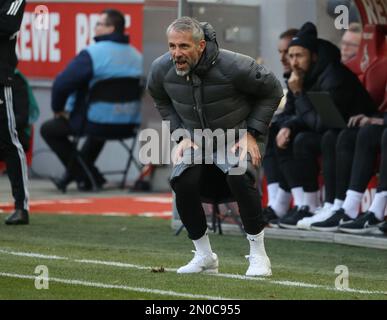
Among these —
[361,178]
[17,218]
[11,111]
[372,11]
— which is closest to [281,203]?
[361,178]

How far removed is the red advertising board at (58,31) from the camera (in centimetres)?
1827

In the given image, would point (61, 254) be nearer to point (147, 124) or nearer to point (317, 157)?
point (317, 157)

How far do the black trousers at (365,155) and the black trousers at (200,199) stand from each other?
→ 9.39ft

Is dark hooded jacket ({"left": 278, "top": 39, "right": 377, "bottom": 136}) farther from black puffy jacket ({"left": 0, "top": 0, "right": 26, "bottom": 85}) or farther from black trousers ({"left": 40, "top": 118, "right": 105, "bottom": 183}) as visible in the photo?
black trousers ({"left": 40, "top": 118, "right": 105, "bottom": 183})

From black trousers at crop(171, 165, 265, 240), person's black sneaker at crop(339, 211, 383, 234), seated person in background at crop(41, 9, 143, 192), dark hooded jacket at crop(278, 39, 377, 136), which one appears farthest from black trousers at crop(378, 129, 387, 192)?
seated person in background at crop(41, 9, 143, 192)

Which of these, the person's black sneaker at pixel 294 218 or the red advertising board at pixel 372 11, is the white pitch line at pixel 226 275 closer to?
the person's black sneaker at pixel 294 218

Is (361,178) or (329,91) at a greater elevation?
(329,91)

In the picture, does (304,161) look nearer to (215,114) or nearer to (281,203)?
(281,203)

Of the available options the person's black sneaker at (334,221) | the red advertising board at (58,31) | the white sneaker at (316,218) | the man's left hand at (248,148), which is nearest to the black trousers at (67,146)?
the red advertising board at (58,31)

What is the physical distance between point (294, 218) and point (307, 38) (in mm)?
1590

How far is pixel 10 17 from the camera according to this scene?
11930 millimetres

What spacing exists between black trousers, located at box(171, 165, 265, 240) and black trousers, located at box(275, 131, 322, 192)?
138 inches

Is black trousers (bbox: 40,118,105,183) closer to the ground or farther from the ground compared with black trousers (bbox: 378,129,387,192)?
closer to the ground

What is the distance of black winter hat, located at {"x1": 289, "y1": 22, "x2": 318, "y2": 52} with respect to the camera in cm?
1245
